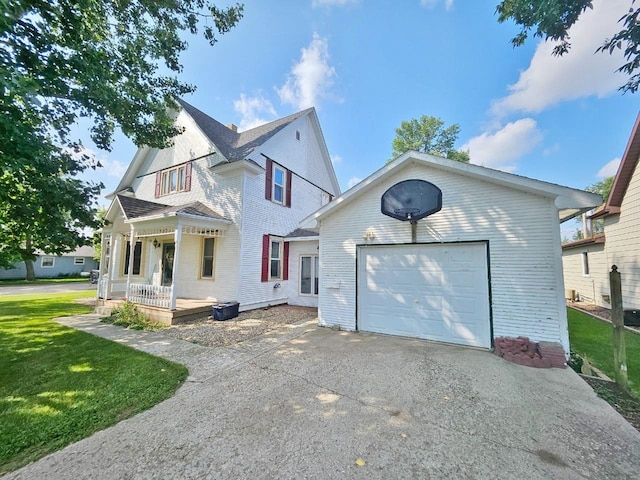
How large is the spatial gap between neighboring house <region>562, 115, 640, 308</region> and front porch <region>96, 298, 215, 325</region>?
15033 millimetres

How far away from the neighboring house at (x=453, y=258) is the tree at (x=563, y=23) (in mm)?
3465

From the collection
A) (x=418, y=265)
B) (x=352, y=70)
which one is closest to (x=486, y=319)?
(x=418, y=265)

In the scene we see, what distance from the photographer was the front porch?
8.38m

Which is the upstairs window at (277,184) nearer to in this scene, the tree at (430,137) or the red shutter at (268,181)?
the red shutter at (268,181)

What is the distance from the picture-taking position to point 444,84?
11.3 m

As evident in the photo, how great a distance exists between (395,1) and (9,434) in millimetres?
12777

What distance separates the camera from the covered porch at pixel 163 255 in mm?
8945

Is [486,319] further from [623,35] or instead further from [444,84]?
[444,84]

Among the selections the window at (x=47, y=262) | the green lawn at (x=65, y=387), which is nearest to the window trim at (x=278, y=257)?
the green lawn at (x=65, y=387)

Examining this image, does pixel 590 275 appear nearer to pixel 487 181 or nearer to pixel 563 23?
pixel 487 181

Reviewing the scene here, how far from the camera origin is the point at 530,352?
A: 210 inches

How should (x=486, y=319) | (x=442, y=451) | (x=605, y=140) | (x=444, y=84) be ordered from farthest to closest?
1. (x=605, y=140)
2. (x=444, y=84)
3. (x=486, y=319)
4. (x=442, y=451)

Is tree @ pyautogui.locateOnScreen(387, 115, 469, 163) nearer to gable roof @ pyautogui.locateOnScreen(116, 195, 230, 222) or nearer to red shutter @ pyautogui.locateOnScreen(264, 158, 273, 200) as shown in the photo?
red shutter @ pyautogui.locateOnScreen(264, 158, 273, 200)

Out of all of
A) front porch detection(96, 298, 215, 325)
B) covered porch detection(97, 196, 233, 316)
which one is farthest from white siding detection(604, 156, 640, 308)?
front porch detection(96, 298, 215, 325)
